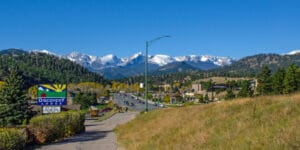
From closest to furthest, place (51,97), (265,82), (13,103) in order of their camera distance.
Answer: (51,97) → (13,103) → (265,82)

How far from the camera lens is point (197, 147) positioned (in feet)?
43.5

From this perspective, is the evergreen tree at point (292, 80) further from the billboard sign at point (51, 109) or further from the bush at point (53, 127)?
the bush at point (53, 127)

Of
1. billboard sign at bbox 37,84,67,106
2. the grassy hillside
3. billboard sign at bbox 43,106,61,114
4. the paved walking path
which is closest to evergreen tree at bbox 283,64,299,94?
billboard sign at bbox 37,84,67,106

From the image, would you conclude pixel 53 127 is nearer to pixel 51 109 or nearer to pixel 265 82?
pixel 51 109

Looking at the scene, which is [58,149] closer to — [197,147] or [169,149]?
[169,149]

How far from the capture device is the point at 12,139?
17781 millimetres

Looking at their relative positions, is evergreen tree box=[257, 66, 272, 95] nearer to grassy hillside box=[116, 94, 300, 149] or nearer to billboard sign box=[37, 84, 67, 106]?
billboard sign box=[37, 84, 67, 106]

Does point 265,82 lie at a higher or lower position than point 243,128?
higher

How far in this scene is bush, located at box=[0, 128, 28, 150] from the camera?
17016mm

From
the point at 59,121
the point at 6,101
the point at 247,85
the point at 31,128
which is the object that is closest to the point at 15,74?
the point at 6,101

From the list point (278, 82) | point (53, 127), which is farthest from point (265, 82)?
point (53, 127)

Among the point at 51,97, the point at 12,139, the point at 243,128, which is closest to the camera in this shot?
the point at 243,128

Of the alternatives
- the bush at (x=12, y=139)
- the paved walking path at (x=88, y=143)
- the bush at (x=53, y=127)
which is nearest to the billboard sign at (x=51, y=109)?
the bush at (x=53, y=127)

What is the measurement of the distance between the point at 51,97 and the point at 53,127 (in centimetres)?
1360
